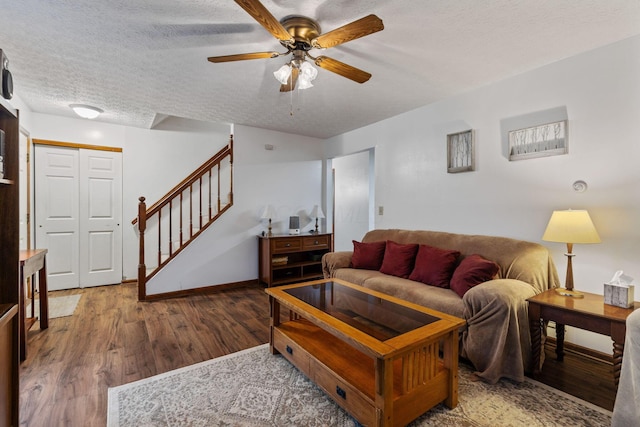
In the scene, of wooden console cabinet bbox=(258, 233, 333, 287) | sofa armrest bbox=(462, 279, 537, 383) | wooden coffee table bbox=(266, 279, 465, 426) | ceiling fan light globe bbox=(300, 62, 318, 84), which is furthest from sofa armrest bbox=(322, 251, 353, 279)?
ceiling fan light globe bbox=(300, 62, 318, 84)

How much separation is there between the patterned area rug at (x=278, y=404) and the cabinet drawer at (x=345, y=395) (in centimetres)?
11

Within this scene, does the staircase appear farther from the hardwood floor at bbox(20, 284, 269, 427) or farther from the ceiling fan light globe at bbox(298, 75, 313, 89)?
the ceiling fan light globe at bbox(298, 75, 313, 89)

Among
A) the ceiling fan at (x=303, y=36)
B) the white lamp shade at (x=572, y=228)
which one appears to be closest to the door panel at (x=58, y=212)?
the ceiling fan at (x=303, y=36)

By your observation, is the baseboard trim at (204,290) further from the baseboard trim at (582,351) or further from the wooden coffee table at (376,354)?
the baseboard trim at (582,351)

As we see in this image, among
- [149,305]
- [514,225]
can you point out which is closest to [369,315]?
[514,225]

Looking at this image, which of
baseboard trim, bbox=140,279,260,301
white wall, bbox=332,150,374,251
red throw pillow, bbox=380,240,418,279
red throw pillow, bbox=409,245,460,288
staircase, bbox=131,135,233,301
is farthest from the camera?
white wall, bbox=332,150,374,251

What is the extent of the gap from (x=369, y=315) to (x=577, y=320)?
129 centimetres

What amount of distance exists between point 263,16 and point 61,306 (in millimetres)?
3893

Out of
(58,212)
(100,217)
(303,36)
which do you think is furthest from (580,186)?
(58,212)

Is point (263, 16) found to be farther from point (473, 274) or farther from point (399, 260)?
point (399, 260)

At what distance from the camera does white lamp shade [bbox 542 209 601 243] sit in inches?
80.4

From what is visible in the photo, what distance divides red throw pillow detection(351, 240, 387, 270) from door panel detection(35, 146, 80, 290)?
3.93 meters

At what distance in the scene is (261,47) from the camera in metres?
2.24

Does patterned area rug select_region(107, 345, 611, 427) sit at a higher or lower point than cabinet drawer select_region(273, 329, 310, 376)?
lower
